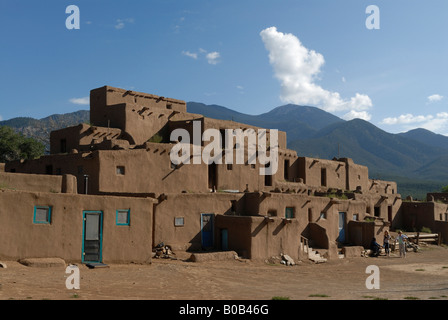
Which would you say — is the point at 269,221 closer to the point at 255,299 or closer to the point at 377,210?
the point at 255,299

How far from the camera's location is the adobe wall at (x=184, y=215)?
20469 millimetres

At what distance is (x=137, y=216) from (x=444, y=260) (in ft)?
62.7

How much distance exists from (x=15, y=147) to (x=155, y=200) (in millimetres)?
25927

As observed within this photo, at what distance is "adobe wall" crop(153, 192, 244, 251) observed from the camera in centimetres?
2047

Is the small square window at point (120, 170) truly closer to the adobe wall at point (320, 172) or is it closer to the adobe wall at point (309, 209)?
the adobe wall at point (309, 209)

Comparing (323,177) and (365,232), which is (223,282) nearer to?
(365,232)

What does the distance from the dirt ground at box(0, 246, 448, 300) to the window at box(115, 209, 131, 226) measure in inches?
63.8

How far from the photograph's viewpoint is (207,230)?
2228 centimetres

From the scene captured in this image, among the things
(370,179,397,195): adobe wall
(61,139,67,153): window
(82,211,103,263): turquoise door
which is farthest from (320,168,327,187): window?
(82,211,103,263): turquoise door

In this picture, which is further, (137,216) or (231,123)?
(231,123)

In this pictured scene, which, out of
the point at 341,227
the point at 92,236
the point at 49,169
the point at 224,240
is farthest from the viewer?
the point at 341,227

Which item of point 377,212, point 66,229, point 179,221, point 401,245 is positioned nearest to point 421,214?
point 377,212

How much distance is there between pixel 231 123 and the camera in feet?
108
